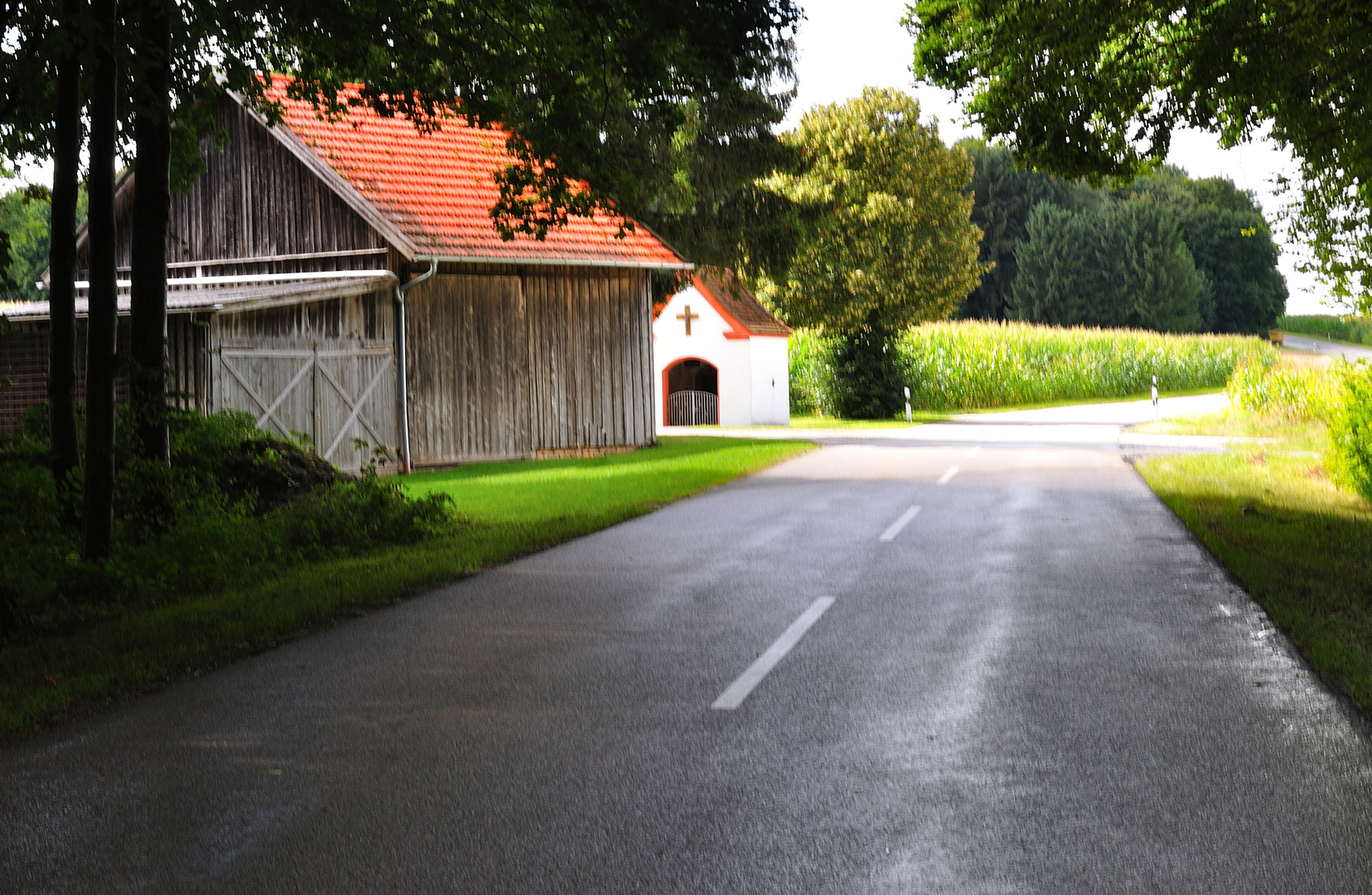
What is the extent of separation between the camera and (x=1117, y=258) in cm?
→ 8462

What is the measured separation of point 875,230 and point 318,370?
21622 mm

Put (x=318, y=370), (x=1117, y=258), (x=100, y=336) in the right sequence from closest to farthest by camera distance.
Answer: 1. (x=100, y=336)
2. (x=318, y=370)
3. (x=1117, y=258)

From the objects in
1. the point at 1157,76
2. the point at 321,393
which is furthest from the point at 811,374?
the point at 1157,76

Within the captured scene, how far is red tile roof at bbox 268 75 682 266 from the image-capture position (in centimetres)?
2314

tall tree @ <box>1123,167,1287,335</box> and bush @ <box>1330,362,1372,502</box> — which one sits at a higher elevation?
tall tree @ <box>1123,167,1287,335</box>

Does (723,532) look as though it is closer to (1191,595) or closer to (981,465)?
(1191,595)

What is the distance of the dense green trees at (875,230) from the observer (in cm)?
3828

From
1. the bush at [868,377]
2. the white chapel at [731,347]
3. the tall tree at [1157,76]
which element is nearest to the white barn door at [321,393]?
the tall tree at [1157,76]

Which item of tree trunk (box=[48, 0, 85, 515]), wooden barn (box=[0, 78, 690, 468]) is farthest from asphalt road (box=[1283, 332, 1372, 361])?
tree trunk (box=[48, 0, 85, 515])

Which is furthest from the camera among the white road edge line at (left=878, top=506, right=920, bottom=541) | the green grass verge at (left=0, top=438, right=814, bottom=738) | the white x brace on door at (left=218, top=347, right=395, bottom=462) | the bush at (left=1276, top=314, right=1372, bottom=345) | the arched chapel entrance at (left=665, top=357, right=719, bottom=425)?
the bush at (left=1276, top=314, right=1372, bottom=345)

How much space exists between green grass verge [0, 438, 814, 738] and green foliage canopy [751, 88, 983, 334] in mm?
20510

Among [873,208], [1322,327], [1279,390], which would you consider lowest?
[1279,390]

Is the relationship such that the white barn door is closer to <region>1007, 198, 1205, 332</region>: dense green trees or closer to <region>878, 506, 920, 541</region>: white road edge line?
<region>878, 506, 920, 541</region>: white road edge line

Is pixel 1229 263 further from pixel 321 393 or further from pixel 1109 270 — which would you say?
pixel 321 393
